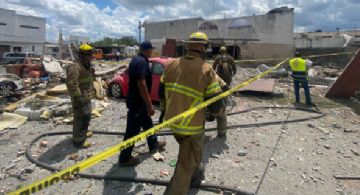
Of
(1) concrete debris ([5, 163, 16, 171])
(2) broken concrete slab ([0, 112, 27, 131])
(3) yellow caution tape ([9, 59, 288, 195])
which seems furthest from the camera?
(2) broken concrete slab ([0, 112, 27, 131])

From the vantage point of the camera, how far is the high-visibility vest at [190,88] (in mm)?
3186

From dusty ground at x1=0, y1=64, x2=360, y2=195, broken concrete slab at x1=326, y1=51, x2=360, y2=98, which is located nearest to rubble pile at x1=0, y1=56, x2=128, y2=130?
dusty ground at x1=0, y1=64, x2=360, y2=195

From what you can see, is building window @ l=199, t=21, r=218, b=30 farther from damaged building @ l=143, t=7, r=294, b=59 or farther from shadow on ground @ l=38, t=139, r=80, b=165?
shadow on ground @ l=38, t=139, r=80, b=165

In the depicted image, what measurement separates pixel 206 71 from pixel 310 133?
14.1 ft

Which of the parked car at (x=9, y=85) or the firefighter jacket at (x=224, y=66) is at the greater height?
the firefighter jacket at (x=224, y=66)

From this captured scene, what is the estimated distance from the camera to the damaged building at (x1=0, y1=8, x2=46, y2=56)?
5147cm

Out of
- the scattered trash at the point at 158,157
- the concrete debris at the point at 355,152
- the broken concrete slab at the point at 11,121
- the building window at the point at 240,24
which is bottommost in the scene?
the concrete debris at the point at 355,152

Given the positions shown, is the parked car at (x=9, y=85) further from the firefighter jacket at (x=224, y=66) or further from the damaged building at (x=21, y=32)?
the damaged building at (x=21, y=32)

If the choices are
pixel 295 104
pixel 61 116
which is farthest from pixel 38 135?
pixel 295 104

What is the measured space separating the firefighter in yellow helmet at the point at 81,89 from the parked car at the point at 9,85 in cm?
698

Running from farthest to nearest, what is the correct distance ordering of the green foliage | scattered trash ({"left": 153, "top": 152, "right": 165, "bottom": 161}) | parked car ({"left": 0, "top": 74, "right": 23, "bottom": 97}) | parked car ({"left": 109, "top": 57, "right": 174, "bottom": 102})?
the green foliage
parked car ({"left": 0, "top": 74, "right": 23, "bottom": 97})
parked car ({"left": 109, "top": 57, "right": 174, "bottom": 102})
scattered trash ({"left": 153, "top": 152, "right": 165, "bottom": 161})

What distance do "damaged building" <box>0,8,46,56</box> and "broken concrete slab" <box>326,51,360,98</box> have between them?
2047 inches

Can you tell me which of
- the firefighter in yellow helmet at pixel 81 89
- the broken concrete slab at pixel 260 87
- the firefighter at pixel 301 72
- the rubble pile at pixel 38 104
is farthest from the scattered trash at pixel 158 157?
the broken concrete slab at pixel 260 87

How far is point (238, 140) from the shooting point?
5855mm
